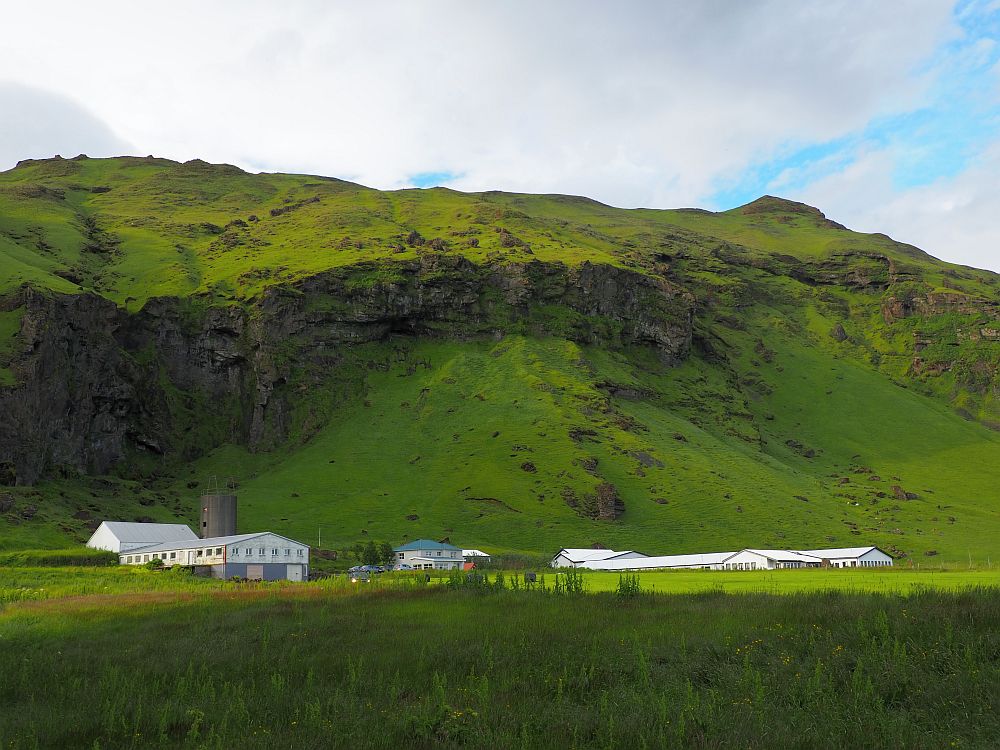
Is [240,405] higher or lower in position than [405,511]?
higher

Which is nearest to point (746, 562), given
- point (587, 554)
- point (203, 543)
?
point (587, 554)

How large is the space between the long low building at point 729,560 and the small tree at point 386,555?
67.7 ft

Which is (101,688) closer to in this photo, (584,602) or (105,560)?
(584,602)

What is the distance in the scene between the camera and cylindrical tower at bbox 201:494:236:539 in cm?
11612

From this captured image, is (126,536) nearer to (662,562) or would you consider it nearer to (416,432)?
(416,432)

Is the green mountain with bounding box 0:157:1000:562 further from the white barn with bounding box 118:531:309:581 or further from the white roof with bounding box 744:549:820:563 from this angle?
the white roof with bounding box 744:549:820:563

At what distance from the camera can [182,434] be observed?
17125 centimetres

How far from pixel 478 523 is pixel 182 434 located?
76619mm

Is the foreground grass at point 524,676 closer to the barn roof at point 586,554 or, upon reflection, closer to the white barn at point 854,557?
the barn roof at point 586,554

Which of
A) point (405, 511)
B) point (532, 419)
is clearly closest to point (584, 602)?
point (405, 511)

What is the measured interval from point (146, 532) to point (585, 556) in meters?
57.2

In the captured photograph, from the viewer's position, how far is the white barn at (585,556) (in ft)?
343

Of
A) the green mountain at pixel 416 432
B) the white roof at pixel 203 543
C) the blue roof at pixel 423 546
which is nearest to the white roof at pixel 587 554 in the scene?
the green mountain at pixel 416 432

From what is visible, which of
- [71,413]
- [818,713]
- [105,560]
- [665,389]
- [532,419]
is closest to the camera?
[818,713]
